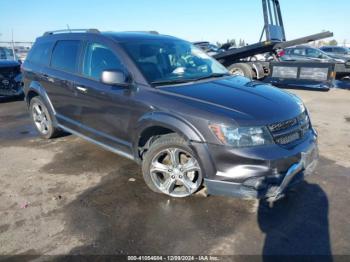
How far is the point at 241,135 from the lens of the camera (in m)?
2.95

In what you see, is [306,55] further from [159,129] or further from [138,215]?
[138,215]

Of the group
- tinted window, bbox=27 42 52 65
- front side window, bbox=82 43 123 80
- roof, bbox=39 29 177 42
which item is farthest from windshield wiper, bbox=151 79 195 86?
tinted window, bbox=27 42 52 65

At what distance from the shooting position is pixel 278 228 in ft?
10.1

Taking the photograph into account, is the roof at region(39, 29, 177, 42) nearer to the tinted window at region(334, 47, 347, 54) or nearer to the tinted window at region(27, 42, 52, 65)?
the tinted window at region(27, 42, 52, 65)

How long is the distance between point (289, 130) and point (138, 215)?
1.79m

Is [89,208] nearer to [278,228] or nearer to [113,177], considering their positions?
[113,177]

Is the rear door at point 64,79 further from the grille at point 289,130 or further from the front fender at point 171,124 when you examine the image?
the grille at point 289,130

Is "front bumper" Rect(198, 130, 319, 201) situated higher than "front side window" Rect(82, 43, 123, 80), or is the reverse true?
"front side window" Rect(82, 43, 123, 80)

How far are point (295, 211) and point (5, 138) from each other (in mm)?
5328

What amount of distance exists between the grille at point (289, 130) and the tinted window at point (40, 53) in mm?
3942

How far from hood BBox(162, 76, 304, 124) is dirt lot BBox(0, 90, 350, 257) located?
105 cm

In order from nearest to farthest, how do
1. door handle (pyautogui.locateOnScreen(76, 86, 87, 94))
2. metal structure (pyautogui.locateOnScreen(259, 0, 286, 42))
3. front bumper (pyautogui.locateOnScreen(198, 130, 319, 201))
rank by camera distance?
front bumper (pyautogui.locateOnScreen(198, 130, 319, 201)) → door handle (pyautogui.locateOnScreen(76, 86, 87, 94)) → metal structure (pyautogui.locateOnScreen(259, 0, 286, 42))

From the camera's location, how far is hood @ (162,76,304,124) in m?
3.07

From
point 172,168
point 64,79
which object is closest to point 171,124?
point 172,168
